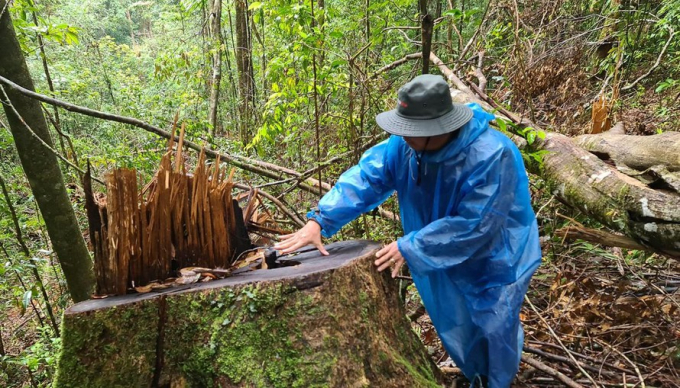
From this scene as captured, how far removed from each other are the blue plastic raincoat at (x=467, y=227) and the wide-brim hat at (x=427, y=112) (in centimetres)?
13

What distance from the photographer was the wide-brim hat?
1.95 m

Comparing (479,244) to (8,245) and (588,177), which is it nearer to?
(588,177)

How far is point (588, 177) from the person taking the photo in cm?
292

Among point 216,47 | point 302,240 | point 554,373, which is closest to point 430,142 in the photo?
point 302,240

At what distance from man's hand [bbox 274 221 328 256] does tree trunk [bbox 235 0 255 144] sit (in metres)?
6.67

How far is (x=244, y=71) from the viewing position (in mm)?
9531

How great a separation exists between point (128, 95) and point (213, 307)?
341 inches

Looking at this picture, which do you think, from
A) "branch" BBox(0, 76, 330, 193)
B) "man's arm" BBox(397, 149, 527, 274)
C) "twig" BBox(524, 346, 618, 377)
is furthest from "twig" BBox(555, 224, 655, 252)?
"branch" BBox(0, 76, 330, 193)

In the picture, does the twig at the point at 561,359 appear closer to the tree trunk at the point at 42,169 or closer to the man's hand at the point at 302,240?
the man's hand at the point at 302,240

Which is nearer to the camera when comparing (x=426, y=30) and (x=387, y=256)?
(x=387, y=256)

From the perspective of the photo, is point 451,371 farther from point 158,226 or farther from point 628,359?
point 158,226

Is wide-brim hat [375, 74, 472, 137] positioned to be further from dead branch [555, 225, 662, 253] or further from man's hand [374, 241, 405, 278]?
dead branch [555, 225, 662, 253]

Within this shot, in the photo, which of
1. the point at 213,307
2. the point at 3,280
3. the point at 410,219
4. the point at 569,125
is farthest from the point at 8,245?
the point at 569,125

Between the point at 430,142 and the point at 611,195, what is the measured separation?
146 centimetres
